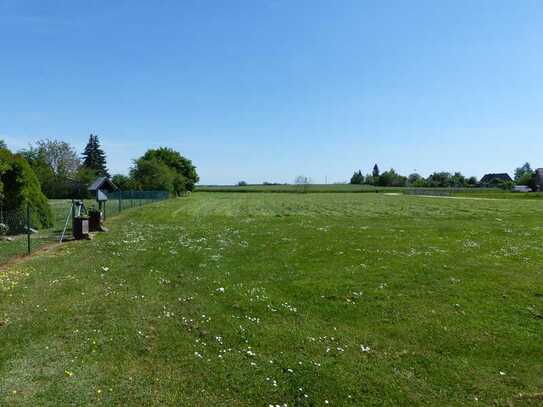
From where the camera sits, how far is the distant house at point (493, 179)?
16080 centimetres

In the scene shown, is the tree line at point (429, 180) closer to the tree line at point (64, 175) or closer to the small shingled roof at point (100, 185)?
the tree line at point (64, 175)

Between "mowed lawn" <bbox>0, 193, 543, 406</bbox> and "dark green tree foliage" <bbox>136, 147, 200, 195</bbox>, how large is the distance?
62.2 m

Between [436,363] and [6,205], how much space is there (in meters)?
19.7

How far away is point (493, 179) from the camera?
538ft

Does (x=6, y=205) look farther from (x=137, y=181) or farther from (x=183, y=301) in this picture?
(x=137, y=181)

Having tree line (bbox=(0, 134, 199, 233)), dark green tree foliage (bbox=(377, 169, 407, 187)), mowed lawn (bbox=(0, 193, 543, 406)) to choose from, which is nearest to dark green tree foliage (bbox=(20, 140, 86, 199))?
tree line (bbox=(0, 134, 199, 233))

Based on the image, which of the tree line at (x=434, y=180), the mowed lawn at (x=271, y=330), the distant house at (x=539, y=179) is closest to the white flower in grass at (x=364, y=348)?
the mowed lawn at (x=271, y=330)

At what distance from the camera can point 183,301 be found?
7.88 meters

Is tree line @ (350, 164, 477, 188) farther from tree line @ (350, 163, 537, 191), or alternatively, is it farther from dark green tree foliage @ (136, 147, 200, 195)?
dark green tree foliage @ (136, 147, 200, 195)

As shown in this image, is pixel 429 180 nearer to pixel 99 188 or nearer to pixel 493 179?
pixel 493 179

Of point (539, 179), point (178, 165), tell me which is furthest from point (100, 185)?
point (539, 179)

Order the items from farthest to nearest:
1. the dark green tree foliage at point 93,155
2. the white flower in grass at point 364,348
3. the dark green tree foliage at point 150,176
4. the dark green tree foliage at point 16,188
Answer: the dark green tree foliage at point 93,155
the dark green tree foliage at point 150,176
the dark green tree foliage at point 16,188
the white flower in grass at point 364,348

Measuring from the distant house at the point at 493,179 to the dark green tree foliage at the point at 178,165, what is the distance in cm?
13110

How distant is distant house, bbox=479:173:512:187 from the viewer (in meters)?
161
